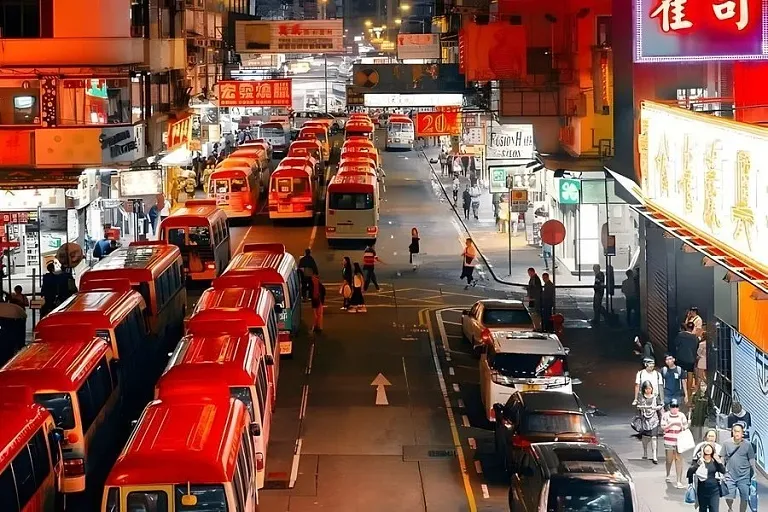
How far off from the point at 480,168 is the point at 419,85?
50.7ft

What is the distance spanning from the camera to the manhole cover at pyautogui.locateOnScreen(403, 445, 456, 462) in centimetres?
2278

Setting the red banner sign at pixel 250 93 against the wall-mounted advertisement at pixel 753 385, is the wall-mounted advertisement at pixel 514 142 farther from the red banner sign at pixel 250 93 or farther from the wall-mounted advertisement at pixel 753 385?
the wall-mounted advertisement at pixel 753 385

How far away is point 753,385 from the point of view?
71.4 ft

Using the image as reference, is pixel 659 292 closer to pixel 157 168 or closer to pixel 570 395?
pixel 570 395

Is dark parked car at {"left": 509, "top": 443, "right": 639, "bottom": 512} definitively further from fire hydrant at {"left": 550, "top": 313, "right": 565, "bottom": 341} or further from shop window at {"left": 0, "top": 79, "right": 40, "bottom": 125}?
shop window at {"left": 0, "top": 79, "right": 40, "bottom": 125}

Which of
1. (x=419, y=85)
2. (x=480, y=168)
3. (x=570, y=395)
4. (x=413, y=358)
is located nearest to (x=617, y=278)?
(x=413, y=358)

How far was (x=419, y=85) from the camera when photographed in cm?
5422

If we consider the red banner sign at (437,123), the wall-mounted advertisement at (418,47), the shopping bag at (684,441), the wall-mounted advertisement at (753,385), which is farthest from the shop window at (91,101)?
the wall-mounted advertisement at (418,47)

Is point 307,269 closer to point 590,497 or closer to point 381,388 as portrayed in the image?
point 381,388

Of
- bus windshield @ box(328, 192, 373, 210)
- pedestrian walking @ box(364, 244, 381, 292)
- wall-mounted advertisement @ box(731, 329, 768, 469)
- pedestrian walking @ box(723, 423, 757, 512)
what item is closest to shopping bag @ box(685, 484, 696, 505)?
pedestrian walking @ box(723, 423, 757, 512)

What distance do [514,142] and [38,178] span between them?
668 inches

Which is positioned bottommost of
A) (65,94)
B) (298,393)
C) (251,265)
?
(298,393)

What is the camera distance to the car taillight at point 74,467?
18812mm

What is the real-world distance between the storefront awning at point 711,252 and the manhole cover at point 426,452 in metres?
5.29
